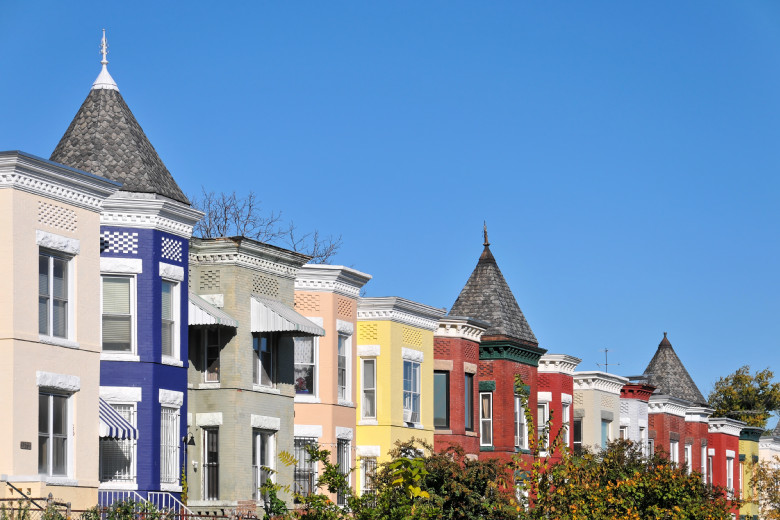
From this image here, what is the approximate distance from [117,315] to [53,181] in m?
5.00

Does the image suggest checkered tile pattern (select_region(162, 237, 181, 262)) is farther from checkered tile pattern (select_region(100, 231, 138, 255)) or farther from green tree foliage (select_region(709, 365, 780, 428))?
green tree foliage (select_region(709, 365, 780, 428))

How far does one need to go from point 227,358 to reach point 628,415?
33.8 metres

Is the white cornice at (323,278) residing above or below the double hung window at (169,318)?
above

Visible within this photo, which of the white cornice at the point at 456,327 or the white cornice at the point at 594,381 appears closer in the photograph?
the white cornice at the point at 456,327

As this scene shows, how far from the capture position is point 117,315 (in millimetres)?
32219

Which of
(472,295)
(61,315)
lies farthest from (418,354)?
(61,315)

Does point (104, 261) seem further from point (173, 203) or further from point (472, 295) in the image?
point (472, 295)

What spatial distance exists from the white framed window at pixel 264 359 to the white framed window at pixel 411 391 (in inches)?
339

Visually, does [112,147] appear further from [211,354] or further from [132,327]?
[211,354]

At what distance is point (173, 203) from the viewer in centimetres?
3288

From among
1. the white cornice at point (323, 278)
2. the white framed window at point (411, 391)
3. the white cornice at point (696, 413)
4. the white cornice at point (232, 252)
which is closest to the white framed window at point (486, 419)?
the white framed window at point (411, 391)

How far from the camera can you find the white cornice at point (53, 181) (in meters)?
27.2

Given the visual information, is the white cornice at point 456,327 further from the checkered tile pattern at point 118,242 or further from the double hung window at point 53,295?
the double hung window at point 53,295

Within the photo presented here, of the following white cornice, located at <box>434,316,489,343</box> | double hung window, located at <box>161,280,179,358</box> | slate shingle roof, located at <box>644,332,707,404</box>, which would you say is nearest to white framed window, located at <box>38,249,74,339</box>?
double hung window, located at <box>161,280,179,358</box>
